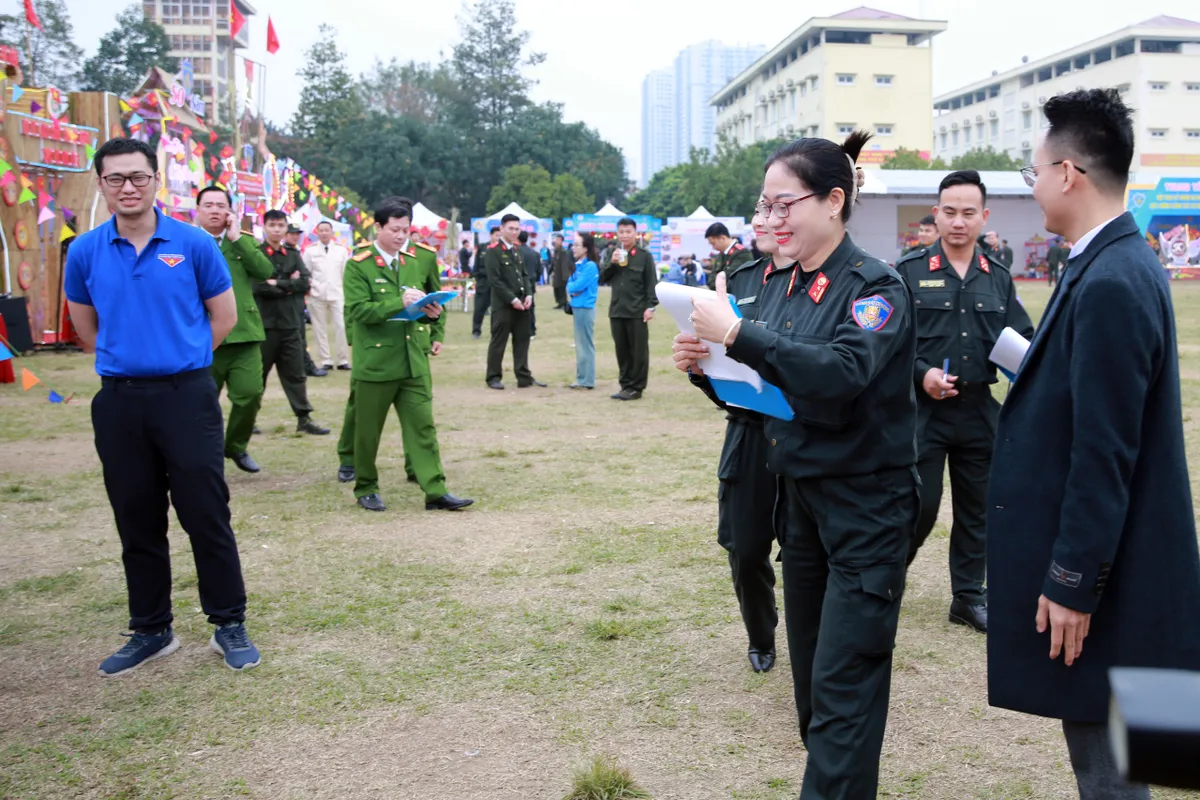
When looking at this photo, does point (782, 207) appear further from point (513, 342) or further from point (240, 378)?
point (513, 342)

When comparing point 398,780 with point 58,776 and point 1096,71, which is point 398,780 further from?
point 1096,71

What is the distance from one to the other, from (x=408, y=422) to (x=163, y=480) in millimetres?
2567

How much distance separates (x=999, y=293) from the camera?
4707 mm

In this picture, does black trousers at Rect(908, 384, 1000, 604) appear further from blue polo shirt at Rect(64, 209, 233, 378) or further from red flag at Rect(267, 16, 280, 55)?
red flag at Rect(267, 16, 280, 55)

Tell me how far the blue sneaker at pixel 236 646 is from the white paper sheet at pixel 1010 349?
10.1 ft

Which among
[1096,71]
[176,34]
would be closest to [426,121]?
[176,34]

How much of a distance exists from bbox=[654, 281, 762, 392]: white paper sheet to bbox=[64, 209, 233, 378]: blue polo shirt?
7.26ft

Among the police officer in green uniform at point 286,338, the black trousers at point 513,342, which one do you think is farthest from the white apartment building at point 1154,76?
the police officer in green uniform at point 286,338

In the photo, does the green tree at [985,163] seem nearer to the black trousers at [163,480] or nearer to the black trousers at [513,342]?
the black trousers at [513,342]

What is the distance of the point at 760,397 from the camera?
112 inches

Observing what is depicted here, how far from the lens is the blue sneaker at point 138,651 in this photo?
4.27m

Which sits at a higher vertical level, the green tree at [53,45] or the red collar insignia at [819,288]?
the green tree at [53,45]

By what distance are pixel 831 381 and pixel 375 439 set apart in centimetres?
481

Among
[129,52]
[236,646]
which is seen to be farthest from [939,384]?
[129,52]
